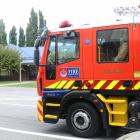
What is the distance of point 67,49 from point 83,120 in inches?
67.8

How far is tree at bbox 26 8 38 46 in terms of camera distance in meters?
90.7

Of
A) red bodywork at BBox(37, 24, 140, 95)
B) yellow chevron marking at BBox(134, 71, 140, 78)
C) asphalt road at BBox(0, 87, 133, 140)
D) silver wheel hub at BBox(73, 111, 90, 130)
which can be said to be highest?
red bodywork at BBox(37, 24, 140, 95)

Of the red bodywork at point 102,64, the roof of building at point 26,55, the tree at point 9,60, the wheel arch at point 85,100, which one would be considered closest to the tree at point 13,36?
the roof of building at point 26,55

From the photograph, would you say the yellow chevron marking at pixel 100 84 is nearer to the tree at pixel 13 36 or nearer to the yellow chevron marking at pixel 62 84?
the yellow chevron marking at pixel 62 84

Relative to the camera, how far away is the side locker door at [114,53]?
358 inches

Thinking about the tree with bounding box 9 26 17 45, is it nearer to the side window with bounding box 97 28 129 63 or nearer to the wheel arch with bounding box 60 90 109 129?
the wheel arch with bounding box 60 90 109 129

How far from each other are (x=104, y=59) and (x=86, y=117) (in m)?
1.40

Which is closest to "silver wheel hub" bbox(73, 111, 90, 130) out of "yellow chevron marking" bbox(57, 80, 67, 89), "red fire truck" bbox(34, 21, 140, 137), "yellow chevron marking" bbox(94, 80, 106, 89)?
"red fire truck" bbox(34, 21, 140, 137)

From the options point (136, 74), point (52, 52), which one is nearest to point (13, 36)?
point (52, 52)

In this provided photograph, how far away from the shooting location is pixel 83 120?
31.9ft

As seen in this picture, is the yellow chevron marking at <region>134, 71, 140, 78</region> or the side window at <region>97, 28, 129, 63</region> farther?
the side window at <region>97, 28, 129, 63</region>

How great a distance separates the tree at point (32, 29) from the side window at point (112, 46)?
8045 centimetres

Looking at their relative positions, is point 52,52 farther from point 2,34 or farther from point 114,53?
point 2,34

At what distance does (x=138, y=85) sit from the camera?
9008 mm
